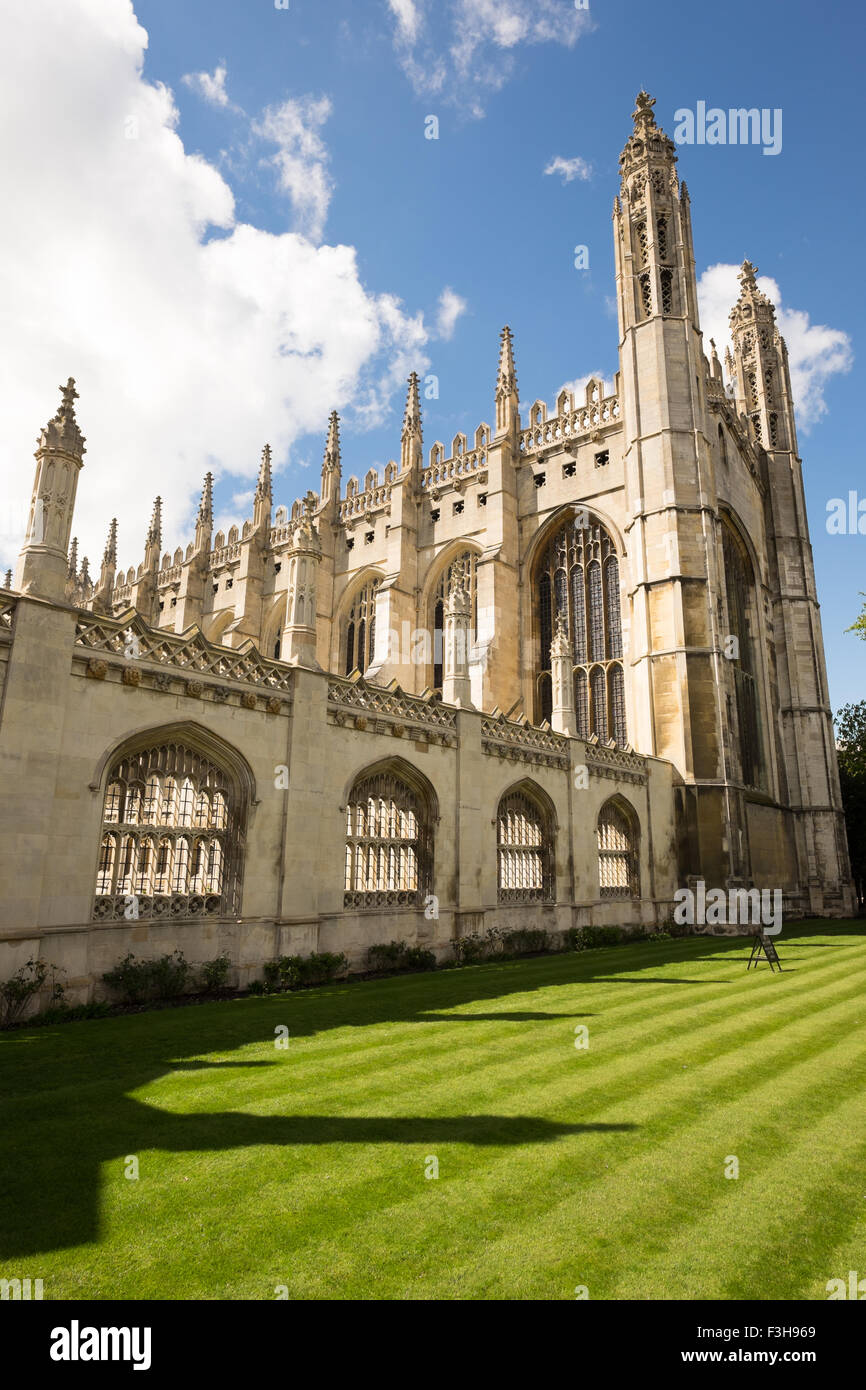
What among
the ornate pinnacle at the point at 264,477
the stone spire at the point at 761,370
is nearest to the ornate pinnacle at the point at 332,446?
the ornate pinnacle at the point at 264,477

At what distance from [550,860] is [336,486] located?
82.4ft

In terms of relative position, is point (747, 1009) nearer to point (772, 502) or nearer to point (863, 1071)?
point (863, 1071)

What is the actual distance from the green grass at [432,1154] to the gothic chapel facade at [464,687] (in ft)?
8.96

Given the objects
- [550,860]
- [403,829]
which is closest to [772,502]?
[550,860]

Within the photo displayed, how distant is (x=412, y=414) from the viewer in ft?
118

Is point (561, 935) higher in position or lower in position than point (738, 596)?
lower

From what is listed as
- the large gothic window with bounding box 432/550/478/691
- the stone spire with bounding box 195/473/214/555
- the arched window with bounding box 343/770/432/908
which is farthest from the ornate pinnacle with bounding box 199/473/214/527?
the arched window with bounding box 343/770/432/908

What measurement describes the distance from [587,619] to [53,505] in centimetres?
2266

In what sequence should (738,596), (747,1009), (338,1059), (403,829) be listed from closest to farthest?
(338,1059) < (747,1009) < (403,829) < (738,596)

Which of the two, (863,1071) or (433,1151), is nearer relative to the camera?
(433,1151)

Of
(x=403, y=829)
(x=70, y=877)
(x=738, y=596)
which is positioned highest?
(x=738, y=596)

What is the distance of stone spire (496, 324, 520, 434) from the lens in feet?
107

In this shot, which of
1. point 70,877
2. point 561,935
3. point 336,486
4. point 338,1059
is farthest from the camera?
point 336,486

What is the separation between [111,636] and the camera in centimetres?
1007
